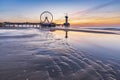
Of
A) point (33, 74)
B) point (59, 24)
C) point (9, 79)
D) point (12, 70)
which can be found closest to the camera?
point (9, 79)

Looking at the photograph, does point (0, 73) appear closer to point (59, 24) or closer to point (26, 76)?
point (26, 76)

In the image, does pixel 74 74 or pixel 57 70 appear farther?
pixel 57 70

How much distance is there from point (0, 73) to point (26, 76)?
0.71 meters

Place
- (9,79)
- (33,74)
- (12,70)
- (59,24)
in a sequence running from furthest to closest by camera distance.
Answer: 1. (59,24)
2. (12,70)
3. (33,74)
4. (9,79)

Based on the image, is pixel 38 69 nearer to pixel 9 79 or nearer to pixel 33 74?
pixel 33 74

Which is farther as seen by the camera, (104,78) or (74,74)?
(74,74)

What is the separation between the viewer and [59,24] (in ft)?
425

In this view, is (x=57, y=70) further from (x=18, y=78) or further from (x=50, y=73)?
(x=18, y=78)

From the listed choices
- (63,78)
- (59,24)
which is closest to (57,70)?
(63,78)

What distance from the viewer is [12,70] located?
14.2ft

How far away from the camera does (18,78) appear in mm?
3699

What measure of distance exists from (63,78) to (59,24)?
127 meters

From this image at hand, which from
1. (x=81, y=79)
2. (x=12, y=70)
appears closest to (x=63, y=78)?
(x=81, y=79)

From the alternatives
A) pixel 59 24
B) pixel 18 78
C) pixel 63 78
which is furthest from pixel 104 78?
pixel 59 24
